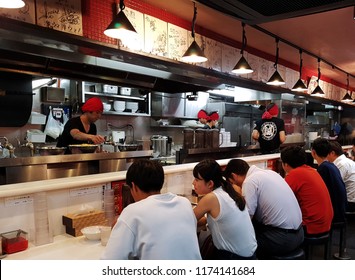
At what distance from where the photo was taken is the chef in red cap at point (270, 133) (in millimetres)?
5285

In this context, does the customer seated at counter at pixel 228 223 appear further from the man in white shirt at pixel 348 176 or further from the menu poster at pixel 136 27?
the man in white shirt at pixel 348 176

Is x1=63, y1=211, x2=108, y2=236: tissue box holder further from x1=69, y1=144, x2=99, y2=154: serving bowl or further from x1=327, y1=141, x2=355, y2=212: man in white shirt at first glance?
x1=327, y1=141, x2=355, y2=212: man in white shirt

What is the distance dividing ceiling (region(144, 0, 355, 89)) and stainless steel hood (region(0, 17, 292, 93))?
0.61 metres

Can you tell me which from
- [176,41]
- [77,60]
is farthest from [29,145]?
[176,41]

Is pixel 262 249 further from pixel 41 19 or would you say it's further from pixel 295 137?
pixel 295 137

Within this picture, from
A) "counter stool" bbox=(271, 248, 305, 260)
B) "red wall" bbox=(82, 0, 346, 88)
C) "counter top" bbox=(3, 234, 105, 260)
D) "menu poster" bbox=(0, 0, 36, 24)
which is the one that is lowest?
"counter stool" bbox=(271, 248, 305, 260)

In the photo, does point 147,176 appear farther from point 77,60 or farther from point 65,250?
point 77,60

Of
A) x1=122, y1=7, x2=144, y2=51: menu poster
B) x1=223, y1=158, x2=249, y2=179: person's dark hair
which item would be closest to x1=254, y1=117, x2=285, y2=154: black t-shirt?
x1=122, y1=7, x2=144, y2=51: menu poster

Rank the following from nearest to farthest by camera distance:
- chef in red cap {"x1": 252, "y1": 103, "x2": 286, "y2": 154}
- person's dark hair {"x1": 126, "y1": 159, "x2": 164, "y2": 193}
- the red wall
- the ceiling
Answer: person's dark hair {"x1": 126, "y1": 159, "x2": 164, "y2": 193} → the ceiling → the red wall → chef in red cap {"x1": 252, "y1": 103, "x2": 286, "y2": 154}

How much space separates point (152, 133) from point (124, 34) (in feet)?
15.1

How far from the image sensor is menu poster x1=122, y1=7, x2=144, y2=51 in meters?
3.15

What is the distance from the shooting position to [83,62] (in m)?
3.09

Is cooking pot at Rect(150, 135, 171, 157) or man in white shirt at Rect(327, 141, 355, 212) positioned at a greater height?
cooking pot at Rect(150, 135, 171, 157)

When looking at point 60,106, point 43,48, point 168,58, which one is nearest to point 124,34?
point 43,48
